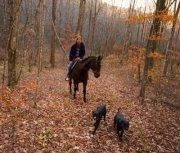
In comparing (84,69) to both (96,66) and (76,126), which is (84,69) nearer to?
(96,66)

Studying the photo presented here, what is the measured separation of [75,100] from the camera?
49.1 ft

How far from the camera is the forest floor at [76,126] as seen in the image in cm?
978

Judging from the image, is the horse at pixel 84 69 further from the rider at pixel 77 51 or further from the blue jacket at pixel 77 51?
the blue jacket at pixel 77 51

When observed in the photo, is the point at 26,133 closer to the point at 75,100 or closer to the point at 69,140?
the point at 69,140

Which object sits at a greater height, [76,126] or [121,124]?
[121,124]

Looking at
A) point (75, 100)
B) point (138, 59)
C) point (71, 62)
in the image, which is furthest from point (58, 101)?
point (138, 59)

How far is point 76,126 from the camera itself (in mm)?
11586

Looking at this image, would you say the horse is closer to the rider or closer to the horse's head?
the horse's head

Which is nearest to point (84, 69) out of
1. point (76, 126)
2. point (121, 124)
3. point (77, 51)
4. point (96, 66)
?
point (96, 66)

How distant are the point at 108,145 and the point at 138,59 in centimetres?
1497

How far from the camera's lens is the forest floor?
32.1 ft

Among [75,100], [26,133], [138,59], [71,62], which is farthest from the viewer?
[138,59]

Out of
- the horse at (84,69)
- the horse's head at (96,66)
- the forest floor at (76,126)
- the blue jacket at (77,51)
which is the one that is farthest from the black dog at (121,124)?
the blue jacket at (77,51)

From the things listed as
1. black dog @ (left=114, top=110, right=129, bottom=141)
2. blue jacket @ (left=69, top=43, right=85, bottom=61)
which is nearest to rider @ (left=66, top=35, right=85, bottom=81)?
blue jacket @ (left=69, top=43, right=85, bottom=61)
